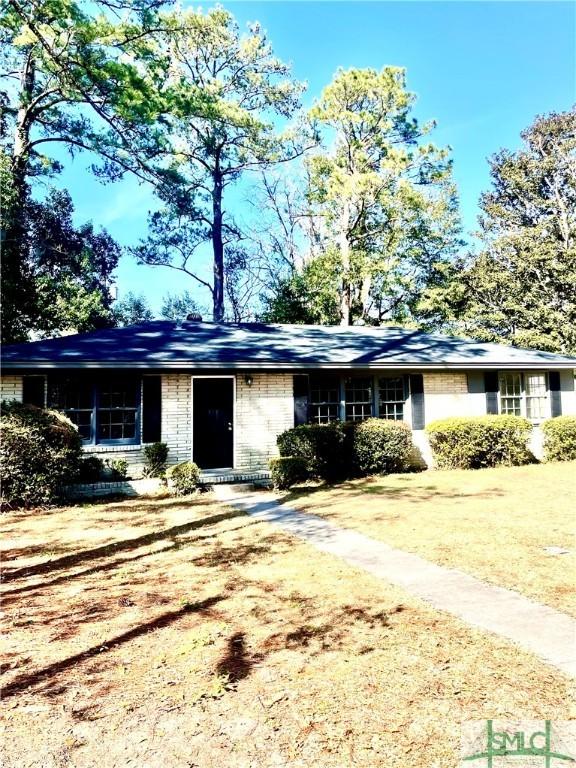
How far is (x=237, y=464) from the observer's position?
40.1 ft

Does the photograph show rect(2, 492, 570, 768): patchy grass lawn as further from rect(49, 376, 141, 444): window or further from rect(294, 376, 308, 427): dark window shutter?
rect(294, 376, 308, 427): dark window shutter

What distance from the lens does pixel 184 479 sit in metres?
10.4

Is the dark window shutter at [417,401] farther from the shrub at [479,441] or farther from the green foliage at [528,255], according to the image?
the green foliage at [528,255]

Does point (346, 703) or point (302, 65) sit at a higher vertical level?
point (302, 65)

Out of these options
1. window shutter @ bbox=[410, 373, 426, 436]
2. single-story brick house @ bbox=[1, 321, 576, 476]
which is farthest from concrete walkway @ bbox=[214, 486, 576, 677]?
window shutter @ bbox=[410, 373, 426, 436]

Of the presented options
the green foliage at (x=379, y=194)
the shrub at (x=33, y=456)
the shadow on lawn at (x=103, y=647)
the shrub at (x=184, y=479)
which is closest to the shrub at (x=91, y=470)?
the shrub at (x=33, y=456)

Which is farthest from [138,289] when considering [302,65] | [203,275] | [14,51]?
[302,65]

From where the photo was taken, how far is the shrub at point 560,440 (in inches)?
559

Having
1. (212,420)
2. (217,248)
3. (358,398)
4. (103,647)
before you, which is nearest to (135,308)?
(217,248)

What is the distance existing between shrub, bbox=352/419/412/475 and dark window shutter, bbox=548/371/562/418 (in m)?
5.60

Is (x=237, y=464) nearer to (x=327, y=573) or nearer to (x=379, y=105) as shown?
(x=327, y=573)

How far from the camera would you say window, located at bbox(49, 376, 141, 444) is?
11094 millimetres

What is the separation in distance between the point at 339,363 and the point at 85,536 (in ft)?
24.6

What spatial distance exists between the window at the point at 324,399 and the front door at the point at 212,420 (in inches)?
86.4
